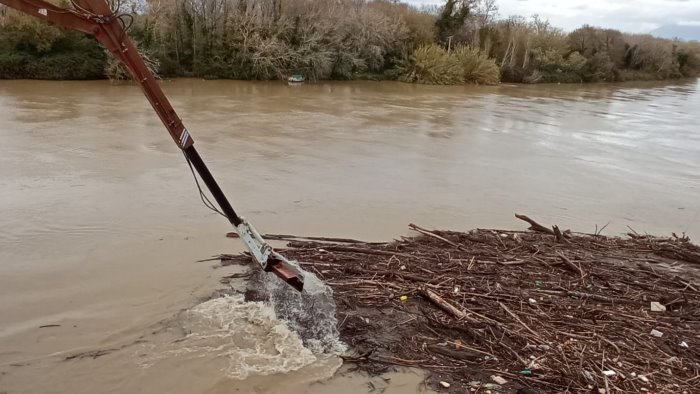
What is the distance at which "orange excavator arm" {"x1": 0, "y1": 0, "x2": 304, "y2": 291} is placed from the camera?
11.4 ft

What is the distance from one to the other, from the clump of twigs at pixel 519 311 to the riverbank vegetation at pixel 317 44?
21.2m

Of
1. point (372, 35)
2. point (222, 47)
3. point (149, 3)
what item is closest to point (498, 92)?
point (372, 35)

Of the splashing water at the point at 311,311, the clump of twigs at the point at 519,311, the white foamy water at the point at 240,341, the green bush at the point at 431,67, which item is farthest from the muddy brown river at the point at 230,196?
the green bush at the point at 431,67

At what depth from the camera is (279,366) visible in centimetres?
427

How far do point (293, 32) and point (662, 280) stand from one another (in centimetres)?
2603

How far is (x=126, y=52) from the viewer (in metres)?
3.73

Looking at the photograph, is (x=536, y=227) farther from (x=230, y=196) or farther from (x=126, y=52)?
(x=126, y=52)

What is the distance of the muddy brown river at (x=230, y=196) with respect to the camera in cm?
435

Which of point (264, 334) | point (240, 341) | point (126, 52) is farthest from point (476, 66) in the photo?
point (126, 52)

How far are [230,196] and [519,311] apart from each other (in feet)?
18.1

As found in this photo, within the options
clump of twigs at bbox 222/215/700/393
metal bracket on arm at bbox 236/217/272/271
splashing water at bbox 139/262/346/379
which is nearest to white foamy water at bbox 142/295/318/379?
splashing water at bbox 139/262/346/379

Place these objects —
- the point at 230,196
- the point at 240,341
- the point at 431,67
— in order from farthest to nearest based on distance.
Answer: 1. the point at 431,67
2. the point at 230,196
3. the point at 240,341

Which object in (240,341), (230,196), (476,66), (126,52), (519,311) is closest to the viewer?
(126,52)

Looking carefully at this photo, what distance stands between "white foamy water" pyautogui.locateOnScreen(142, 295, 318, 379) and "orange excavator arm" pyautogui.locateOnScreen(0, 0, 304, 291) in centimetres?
58
